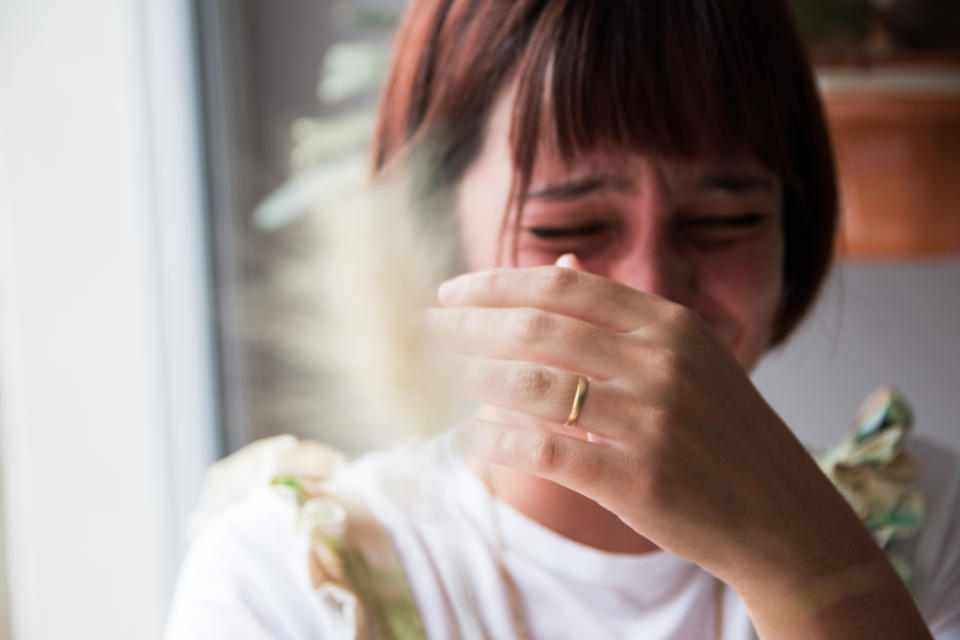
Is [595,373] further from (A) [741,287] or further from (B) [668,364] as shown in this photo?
(A) [741,287]

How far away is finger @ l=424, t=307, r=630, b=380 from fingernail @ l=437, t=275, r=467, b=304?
0.02m

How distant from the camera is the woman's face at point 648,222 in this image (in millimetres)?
351

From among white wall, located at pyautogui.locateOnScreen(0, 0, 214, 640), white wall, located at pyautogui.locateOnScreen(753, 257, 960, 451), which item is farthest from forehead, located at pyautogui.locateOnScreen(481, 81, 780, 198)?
white wall, located at pyautogui.locateOnScreen(753, 257, 960, 451)

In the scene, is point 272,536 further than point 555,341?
Yes

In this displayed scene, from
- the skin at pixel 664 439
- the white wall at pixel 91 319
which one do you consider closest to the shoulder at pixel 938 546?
the skin at pixel 664 439

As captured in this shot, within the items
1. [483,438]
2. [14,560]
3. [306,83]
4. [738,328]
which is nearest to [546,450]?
[483,438]

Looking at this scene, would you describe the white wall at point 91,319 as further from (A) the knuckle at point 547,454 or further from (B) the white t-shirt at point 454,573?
(A) the knuckle at point 547,454

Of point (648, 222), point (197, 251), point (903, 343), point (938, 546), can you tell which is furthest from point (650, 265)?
point (903, 343)

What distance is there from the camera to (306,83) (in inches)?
31.7

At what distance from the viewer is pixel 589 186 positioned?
35cm

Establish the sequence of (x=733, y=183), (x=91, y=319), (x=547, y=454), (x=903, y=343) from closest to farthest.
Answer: (x=547, y=454), (x=733, y=183), (x=91, y=319), (x=903, y=343)

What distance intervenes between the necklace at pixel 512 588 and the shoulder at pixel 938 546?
0.15 meters

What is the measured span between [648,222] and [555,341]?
3.9 inches

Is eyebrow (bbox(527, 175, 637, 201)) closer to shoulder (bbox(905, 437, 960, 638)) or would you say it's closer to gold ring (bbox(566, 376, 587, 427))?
gold ring (bbox(566, 376, 587, 427))
